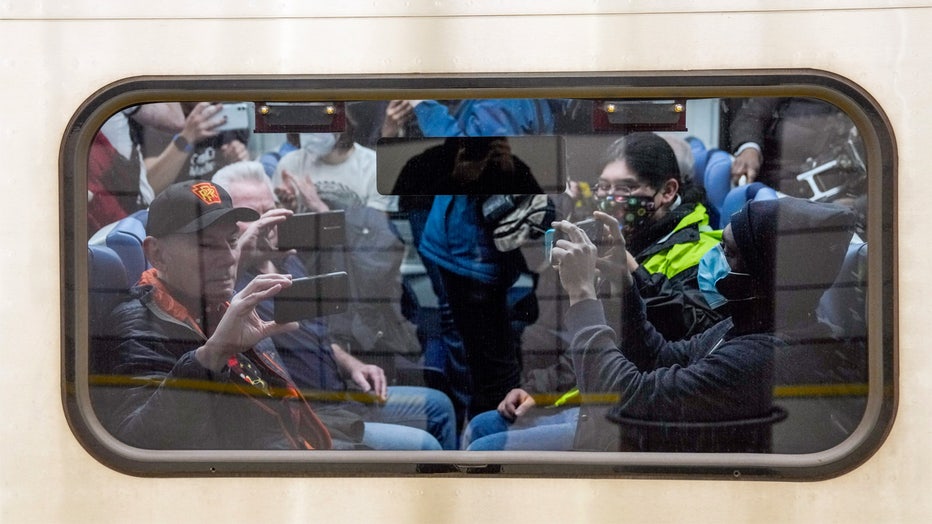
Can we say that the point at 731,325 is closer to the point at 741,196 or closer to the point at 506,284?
the point at 741,196

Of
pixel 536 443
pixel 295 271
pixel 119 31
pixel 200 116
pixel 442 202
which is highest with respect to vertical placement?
pixel 119 31

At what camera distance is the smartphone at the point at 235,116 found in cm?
200

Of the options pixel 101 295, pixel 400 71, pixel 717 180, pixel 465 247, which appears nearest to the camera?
pixel 400 71

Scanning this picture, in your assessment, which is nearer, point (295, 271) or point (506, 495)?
point (506, 495)

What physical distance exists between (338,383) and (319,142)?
0.51m

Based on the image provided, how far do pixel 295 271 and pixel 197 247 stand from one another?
202 mm

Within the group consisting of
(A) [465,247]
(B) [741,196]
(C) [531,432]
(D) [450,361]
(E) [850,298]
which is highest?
(B) [741,196]

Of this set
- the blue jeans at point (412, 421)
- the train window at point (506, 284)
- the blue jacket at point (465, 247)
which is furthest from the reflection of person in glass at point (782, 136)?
the blue jeans at point (412, 421)

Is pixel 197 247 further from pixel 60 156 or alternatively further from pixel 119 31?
pixel 119 31

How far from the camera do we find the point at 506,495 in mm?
1947

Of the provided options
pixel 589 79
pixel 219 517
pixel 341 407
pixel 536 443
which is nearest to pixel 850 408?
pixel 536 443

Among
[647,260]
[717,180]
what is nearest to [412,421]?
[647,260]

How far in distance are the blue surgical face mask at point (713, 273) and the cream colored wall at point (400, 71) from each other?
0.34 meters

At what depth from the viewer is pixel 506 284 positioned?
86.6 inches
